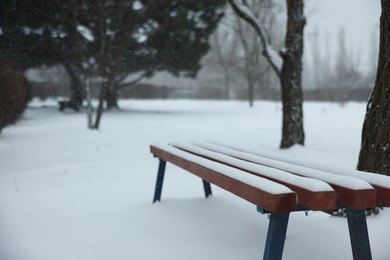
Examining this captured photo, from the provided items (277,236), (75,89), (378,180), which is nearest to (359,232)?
(378,180)

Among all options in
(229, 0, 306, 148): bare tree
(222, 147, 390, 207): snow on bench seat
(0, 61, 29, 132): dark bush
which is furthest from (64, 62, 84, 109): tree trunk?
(222, 147, 390, 207): snow on bench seat

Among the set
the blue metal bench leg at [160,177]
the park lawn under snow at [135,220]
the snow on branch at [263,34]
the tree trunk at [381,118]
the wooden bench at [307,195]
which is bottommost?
the park lawn under snow at [135,220]

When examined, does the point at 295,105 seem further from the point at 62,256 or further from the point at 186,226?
the point at 62,256

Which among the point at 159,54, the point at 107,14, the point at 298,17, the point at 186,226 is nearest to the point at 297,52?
the point at 298,17

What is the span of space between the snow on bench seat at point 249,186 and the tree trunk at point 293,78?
4.43 metres

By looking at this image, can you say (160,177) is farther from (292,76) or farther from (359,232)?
(292,76)

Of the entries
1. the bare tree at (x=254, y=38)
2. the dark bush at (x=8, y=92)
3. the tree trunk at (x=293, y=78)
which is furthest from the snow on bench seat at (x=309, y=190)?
the bare tree at (x=254, y=38)

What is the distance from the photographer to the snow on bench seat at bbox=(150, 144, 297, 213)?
1439mm

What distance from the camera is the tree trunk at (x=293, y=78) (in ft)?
21.4

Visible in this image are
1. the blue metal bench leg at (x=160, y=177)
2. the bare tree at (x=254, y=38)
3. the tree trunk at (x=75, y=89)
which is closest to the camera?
the blue metal bench leg at (x=160, y=177)

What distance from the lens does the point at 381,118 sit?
2.57 meters

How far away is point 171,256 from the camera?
2234 millimetres

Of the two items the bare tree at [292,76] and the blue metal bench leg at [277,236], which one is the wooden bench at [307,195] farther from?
the bare tree at [292,76]

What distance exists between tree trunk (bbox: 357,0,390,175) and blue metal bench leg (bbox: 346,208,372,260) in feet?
3.52
